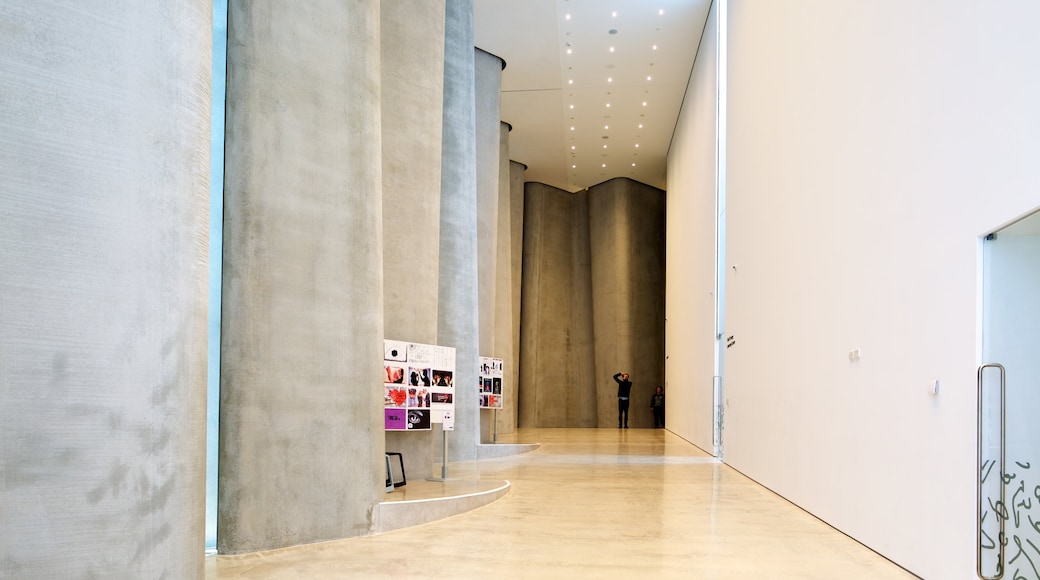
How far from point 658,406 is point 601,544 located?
23.9 metres

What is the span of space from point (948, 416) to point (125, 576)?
472cm

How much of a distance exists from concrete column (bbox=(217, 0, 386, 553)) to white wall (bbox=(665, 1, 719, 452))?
11.0 meters

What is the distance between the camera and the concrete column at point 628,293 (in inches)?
1246

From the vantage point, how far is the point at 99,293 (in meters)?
3.92

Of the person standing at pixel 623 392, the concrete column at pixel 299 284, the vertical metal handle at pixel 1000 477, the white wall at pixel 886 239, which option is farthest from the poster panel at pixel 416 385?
the person standing at pixel 623 392

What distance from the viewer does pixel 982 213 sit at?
16.7 ft

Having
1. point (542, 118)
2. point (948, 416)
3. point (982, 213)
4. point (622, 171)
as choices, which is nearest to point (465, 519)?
point (948, 416)

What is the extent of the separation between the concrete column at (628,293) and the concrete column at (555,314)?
0.85 meters

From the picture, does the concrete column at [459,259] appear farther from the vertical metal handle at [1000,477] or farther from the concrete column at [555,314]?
the concrete column at [555,314]

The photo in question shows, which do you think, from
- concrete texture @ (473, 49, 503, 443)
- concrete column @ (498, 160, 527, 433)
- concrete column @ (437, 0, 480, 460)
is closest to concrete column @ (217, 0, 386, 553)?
concrete column @ (437, 0, 480, 460)

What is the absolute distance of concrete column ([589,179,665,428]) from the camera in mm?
31641

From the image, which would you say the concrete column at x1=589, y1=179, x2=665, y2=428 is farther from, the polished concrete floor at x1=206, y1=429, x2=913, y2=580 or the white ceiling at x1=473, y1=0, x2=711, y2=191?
the polished concrete floor at x1=206, y1=429, x2=913, y2=580

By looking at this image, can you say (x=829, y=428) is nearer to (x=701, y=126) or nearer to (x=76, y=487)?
(x=76, y=487)

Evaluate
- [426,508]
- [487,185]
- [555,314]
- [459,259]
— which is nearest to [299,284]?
[426,508]
